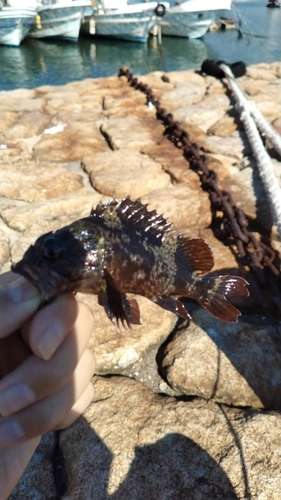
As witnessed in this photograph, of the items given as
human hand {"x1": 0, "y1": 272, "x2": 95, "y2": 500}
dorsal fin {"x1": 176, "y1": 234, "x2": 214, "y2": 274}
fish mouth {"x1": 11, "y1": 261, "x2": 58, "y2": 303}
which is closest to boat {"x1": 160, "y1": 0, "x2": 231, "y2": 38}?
dorsal fin {"x1": 176, "y1": 234, "x2": 214, "y2": 274}

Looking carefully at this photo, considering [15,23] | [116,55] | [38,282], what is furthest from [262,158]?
[15,23]

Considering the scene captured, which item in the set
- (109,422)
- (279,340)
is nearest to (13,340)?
(109,422)

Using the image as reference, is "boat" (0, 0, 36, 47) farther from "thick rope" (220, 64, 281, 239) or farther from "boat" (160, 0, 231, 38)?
"thick rope" (220, 64, 281, 239)

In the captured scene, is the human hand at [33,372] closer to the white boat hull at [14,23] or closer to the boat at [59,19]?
the white boat hull at [14,23]

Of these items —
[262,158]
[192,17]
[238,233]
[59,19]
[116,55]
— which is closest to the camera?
[238,233]

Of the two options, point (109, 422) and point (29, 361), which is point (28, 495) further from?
point (29, 361)

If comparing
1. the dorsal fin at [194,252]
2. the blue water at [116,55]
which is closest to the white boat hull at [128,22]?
the blue water at [116,55]

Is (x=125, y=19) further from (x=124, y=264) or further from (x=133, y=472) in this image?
(x=133, y=472)
